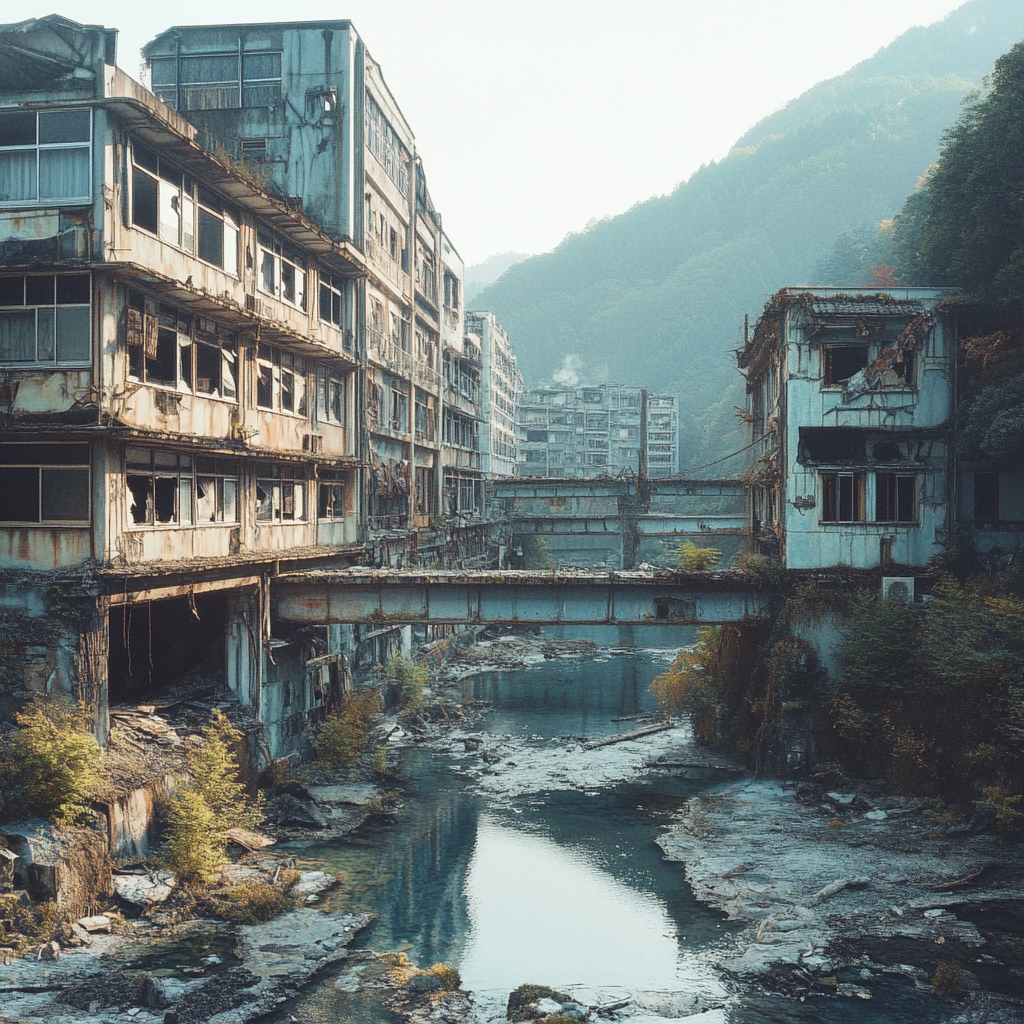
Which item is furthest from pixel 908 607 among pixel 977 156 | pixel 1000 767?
pixel 977 156

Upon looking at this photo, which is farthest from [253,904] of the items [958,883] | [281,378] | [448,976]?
[281,378]

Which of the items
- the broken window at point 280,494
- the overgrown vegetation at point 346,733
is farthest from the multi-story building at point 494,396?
the overgrown vegetation at point 346,733

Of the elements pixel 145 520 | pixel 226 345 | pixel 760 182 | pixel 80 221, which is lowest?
pixel 145 520

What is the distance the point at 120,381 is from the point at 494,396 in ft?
169

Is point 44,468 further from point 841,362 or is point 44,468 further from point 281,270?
point 841,362

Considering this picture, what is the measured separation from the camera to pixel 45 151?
1891cm

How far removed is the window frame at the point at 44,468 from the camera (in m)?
18.8

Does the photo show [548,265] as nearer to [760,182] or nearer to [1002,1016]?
[760,182]

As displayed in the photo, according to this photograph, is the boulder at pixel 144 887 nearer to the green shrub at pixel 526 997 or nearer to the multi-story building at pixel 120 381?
the multi-story building at pixel 120 381

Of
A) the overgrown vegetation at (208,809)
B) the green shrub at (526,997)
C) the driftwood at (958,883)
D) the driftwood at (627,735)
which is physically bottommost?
the driftwood at (627,735)

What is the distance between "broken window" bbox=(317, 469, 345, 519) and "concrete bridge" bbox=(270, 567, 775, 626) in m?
4.95

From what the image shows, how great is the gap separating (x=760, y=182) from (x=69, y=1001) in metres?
145

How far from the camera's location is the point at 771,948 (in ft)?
52.8

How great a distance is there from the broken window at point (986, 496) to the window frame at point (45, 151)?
25.3 meters
